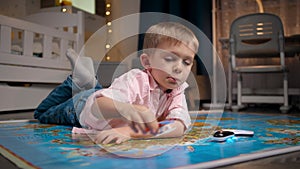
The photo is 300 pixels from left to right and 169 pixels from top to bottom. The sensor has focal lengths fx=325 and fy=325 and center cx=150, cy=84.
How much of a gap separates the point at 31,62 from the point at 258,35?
5.10 feet

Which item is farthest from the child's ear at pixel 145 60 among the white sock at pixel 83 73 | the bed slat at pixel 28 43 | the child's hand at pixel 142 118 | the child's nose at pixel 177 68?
the bed slat at pixel 28 43

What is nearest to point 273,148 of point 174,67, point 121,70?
point 174,67

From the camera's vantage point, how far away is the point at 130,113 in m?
0.62

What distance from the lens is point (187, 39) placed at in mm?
785

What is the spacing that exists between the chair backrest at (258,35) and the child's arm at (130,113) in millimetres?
1711

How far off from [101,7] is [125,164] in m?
3.29

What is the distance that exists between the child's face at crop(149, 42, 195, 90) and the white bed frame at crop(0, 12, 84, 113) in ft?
4.90

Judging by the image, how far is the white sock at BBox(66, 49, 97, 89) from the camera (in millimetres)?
1205

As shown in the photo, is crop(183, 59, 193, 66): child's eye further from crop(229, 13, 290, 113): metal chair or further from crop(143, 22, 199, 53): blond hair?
crop(229, 13, 290, 113): metal chair

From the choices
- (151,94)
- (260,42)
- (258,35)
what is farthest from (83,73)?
(260,42)

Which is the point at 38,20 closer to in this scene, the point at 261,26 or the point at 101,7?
the point at 101,7

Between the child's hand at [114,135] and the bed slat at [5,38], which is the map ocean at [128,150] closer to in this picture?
the child's hand at [114,135]

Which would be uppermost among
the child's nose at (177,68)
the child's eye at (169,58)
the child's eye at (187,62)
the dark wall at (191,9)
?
the dark wall at (191,9)

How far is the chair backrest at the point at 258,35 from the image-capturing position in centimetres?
217
